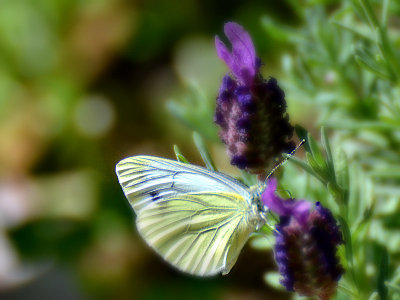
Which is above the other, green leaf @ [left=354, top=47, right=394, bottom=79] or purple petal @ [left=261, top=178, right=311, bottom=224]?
green leaf @ [left=354, top=47, right=394, bottom=79]

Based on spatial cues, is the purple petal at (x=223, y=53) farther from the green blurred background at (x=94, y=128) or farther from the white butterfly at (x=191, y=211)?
Result: the green blurred background at (x=94, y=128)

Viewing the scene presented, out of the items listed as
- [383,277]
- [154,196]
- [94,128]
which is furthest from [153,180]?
[94,128]

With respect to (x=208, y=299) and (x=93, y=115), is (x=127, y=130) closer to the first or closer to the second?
(x=93, y=115)

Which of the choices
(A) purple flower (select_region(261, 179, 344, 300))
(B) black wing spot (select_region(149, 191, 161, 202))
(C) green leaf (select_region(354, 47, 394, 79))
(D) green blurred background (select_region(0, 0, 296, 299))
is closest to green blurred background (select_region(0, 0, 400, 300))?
(D) green blurred background (select_region(0, 0, 296, 299))

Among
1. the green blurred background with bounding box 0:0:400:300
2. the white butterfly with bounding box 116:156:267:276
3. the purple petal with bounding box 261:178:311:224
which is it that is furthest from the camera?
the green blurred background with bounding box 0:0:400:300

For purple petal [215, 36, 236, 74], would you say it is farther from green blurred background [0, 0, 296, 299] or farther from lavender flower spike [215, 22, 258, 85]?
green blurred background [0, 0, 296, 299]

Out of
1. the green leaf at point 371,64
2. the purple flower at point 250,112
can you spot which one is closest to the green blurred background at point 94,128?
the green leaf at point 371,64

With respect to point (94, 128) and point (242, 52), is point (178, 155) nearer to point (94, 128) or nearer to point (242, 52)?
point (242, 52)
